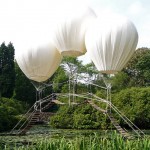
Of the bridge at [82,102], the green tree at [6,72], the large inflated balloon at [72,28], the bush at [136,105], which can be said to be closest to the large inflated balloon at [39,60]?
the large inflated balloon at [72,28]

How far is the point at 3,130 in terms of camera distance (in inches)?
848

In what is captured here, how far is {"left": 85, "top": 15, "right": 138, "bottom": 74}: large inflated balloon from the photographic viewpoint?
33.9 feet

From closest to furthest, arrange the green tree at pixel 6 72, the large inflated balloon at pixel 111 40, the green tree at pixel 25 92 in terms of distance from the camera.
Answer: the large inflated balloon at pixel 111 40
the green tree at pixel 6 72
the green tree at pixel 25 92

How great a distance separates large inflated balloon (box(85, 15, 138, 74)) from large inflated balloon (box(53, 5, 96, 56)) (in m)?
0.34

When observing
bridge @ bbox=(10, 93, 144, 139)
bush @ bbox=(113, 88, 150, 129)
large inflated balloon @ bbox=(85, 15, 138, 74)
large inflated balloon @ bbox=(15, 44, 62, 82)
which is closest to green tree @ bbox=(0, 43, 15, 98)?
bush @ bbox=(113, 88, 150, 129)

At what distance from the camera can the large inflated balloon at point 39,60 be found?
11.3 meters

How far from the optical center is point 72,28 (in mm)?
10883

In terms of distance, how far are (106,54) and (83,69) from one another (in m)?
30.7

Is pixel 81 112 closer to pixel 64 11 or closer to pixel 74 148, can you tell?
pixel 64 11

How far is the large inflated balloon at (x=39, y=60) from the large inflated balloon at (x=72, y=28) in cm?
48

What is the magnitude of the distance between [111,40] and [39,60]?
2178 millimetres

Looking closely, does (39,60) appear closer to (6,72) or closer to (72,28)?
(72,28)

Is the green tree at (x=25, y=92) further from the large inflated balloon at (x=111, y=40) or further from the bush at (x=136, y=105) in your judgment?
the large inflated balloon at (x=111, y=40)

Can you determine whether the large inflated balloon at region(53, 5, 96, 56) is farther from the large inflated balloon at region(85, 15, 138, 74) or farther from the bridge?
the bridge
